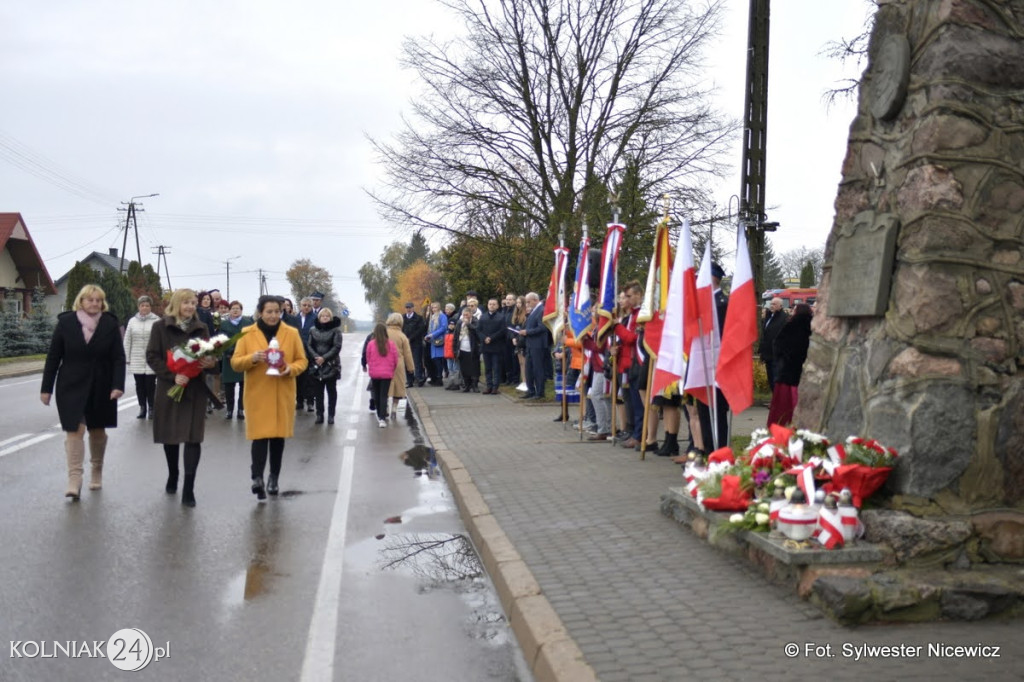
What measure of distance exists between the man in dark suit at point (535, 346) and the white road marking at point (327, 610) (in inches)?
388

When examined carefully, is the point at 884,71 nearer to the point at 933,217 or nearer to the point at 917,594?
the point at 933,217

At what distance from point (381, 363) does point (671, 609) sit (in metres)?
11.4

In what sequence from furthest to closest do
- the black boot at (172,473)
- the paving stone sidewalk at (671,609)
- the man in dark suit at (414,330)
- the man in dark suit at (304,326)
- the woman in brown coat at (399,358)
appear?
the man in dark suit at (414,330) < the man in dark suit at (304,326) < the woman in brown coat at (399,358) < the black boot at (172,473) < the paving stone sidewalk at (671,609)

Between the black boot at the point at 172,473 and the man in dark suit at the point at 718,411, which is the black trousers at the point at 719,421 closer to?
the man in dark suit at the point at 718,411

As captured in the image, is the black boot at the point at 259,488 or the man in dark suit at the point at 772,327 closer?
the black boot at the point at 259,488

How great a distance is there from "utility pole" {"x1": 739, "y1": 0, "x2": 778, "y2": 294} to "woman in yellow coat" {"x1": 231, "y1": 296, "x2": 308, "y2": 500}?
9.42m

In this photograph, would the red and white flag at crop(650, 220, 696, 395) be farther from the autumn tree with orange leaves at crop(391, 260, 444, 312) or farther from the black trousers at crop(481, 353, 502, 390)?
the autumn tree with orange leaves at crop(391, 260, 444, 312)

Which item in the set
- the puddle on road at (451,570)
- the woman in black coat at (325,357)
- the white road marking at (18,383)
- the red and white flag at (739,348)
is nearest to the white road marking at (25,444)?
the woman in black coat at (325,357)

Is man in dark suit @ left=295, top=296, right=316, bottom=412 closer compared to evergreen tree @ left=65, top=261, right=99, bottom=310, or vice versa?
man in dark suit @ left=295, top=296, right=316, bottom=412

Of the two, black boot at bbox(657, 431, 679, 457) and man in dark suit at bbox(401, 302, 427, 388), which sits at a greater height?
man in dark suit at bbox(401, 302, 427, 388)

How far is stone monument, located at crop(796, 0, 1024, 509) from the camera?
6109 millimetres

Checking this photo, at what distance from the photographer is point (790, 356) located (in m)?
11.2

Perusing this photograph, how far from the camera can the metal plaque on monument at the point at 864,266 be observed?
654cm

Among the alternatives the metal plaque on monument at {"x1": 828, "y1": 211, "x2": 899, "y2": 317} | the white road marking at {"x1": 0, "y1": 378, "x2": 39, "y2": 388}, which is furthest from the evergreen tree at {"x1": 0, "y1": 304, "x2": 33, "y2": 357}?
the metal plaque on monument at {"x1": 828, "y1": 211, "x2": 899, "y2": 317}
